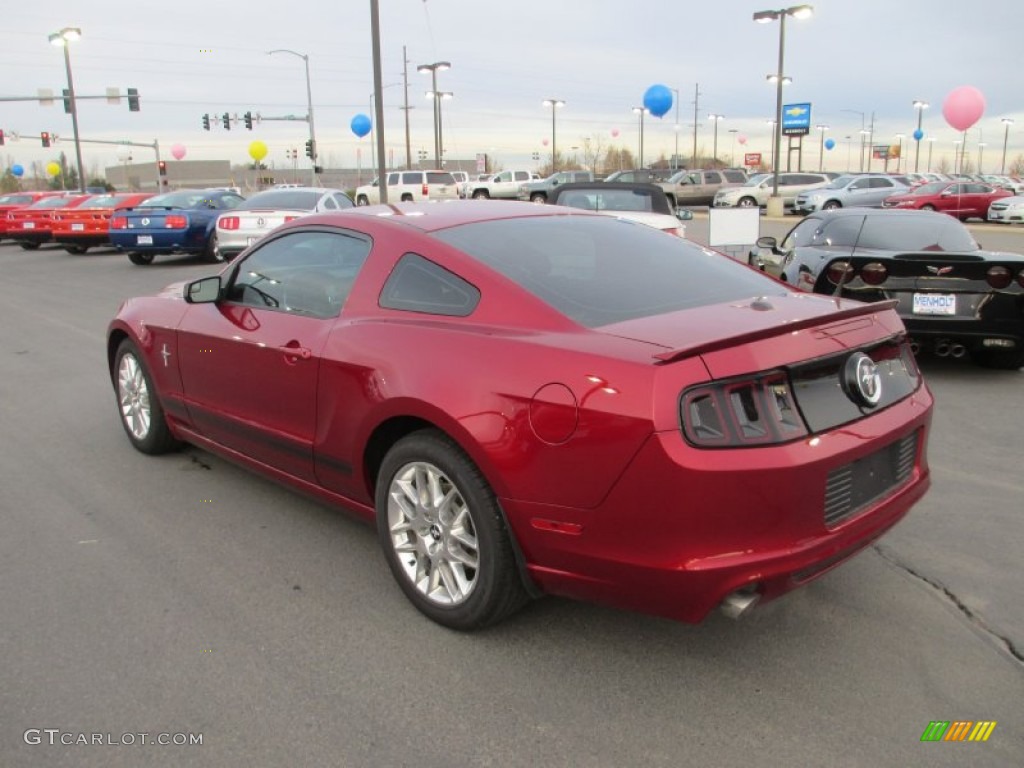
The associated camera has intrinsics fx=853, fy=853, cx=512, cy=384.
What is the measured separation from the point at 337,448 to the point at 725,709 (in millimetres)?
1794

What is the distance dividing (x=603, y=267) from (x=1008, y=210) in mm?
30245

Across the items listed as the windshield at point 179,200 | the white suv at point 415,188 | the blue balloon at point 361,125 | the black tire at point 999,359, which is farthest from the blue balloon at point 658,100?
the black tire at point 999,359

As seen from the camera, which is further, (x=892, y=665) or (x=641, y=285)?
(x=641, y=285)

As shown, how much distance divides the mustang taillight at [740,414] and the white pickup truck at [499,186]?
1702 inches

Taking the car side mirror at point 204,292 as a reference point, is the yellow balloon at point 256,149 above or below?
above

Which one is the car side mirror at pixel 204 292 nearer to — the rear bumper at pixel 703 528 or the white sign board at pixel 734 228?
the rear bumper at pixel 703 528

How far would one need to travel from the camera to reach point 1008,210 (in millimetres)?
28500

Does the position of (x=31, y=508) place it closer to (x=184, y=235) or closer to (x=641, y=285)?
(x=641, y=285)

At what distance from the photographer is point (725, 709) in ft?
8.80

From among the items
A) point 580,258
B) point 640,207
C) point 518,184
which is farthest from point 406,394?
point 518,184

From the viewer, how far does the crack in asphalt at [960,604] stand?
119 inches

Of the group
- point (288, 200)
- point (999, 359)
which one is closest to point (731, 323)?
point (999, 359)
